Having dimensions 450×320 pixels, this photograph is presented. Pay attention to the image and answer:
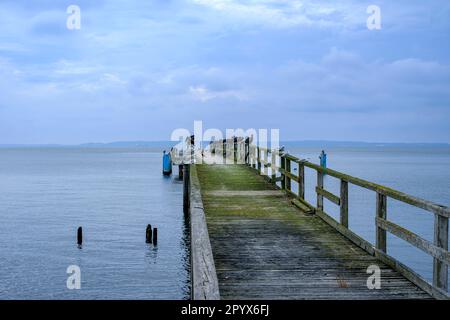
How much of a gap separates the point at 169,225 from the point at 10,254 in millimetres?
7742

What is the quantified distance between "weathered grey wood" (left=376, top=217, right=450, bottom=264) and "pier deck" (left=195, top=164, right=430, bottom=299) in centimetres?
52

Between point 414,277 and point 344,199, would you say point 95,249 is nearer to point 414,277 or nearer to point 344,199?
point 344,199

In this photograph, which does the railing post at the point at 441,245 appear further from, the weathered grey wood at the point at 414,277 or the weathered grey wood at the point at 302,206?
the weathered grey wood at the point at 302,206

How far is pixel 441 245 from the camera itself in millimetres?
5867

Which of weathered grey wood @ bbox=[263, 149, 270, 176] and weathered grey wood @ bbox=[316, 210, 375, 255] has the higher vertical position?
weathered grey wood @ bbox=[263, 149, 270, 176]

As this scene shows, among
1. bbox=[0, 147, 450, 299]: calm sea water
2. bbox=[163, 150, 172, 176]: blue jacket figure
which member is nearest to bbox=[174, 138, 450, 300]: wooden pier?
bbox=[0, 147, 450, 299]: calm sea water

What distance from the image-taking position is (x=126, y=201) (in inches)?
1319

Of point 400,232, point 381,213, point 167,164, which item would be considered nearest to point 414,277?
point 400,232

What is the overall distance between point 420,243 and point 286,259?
2121 mm

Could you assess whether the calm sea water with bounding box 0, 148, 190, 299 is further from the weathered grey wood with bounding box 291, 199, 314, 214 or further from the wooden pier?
the weathered grey wood with bounding box 291, 199, 314, 214

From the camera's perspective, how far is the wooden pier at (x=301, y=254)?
19.8 feet

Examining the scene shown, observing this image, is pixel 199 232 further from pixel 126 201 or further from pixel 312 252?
pixel 126 201

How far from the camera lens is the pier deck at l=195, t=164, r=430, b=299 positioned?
247 inches

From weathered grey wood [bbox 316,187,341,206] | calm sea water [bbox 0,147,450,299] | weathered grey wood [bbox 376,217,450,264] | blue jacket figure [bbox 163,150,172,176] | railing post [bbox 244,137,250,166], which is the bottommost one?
calm sea water [bbox 0,147,450,299]
